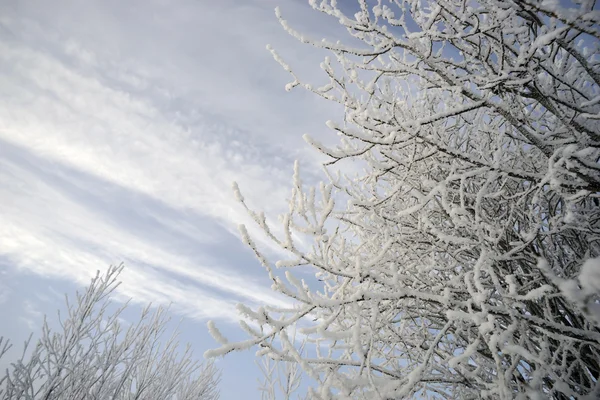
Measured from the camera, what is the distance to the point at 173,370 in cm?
1243

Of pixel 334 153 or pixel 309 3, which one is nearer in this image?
pixel 334 153

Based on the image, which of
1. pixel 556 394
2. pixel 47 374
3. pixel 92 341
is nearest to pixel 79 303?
pixel 92 341

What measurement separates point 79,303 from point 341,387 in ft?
28.7

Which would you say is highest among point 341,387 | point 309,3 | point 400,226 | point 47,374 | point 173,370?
point 309,3

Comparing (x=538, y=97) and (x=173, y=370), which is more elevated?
(x=538, y=97)

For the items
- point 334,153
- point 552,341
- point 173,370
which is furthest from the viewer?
point 173,370

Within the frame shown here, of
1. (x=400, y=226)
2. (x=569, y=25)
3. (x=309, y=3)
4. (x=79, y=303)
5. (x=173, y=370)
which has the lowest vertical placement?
(x=173, y=370)

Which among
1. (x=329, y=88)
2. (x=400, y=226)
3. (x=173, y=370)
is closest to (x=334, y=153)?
(x=329, y=88)

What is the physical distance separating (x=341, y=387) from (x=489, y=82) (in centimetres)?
157

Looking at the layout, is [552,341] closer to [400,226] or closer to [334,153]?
[400,226]

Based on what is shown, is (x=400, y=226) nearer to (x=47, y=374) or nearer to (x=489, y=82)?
(x=489, y=82)

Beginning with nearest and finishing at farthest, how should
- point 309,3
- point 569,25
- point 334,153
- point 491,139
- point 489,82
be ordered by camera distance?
point 569,25, point 489,82, point 334,153, point 309,3, point 491,139

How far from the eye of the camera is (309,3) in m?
1.95

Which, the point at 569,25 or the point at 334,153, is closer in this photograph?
the point at 569,25
